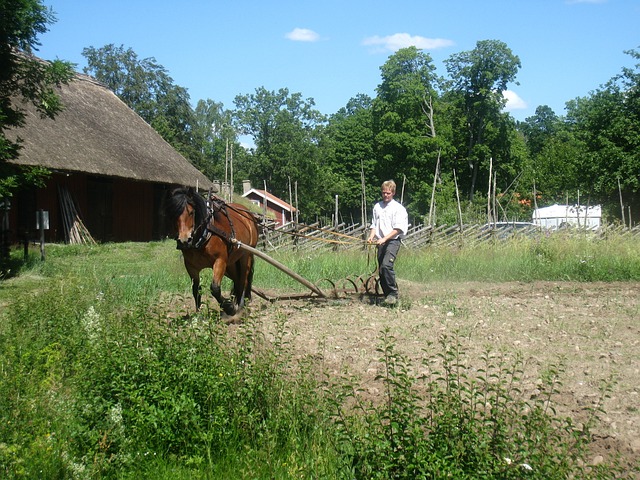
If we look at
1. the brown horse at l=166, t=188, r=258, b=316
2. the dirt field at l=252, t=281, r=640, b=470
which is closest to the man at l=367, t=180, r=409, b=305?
the dirt field at l=252, t=281, r=640, b=470

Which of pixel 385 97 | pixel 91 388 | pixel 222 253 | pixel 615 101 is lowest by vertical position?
pixel 91 388

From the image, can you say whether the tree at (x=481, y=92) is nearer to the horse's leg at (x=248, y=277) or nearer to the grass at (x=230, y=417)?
the horse's leg at (x=248, y=277)

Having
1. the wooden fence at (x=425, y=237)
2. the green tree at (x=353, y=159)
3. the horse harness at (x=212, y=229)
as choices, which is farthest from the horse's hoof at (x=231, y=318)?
the green tree at (x=353, y=159)

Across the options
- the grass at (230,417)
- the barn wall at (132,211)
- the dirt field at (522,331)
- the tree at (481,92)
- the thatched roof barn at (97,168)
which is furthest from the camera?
the tree at (481,92)

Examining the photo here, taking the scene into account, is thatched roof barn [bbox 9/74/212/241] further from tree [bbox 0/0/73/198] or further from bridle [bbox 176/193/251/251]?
bridle [bbox 176/193/251/251]

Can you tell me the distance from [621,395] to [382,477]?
8.39 feet

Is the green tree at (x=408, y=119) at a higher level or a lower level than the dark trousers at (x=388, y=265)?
higher

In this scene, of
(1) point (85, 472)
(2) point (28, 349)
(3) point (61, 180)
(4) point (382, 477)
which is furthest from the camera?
(3) point (61, 180)

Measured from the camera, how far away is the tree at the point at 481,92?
45.9 metres

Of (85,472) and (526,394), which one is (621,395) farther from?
(85,472)

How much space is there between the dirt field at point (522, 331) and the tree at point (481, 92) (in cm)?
3630

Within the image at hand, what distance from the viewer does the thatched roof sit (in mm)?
20734

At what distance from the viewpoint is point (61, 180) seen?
22891 mm

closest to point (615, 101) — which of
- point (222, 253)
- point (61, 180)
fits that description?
point (61, 180)
